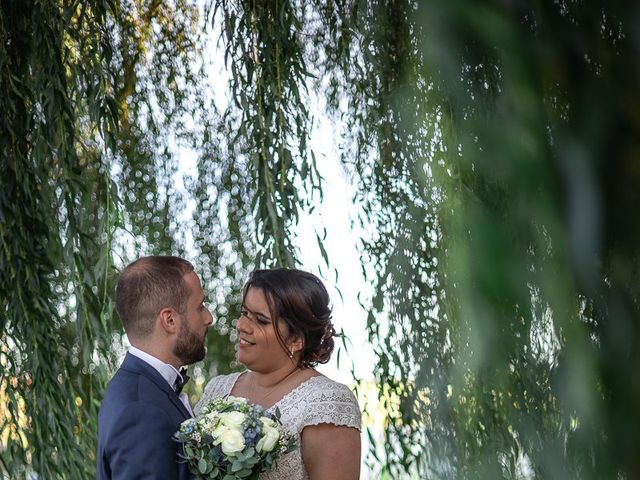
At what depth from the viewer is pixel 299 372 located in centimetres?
183

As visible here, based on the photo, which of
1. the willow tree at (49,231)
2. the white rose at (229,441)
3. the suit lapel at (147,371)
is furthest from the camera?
the willow tree at (49,231)

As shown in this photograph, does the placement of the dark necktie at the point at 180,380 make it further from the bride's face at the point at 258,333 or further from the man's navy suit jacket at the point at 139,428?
the bride's face at the point at 258,333

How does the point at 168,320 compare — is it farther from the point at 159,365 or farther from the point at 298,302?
the point at 298,302

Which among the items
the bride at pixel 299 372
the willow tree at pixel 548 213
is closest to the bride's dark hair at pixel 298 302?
the bride at pixel 299 372

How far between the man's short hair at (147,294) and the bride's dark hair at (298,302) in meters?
0.18

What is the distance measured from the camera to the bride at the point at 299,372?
1.70 meters

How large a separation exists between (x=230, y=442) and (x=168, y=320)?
0.81 ft

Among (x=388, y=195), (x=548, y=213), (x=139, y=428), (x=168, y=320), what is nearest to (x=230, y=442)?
(x=139, y=428)

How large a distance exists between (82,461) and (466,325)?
7.21ft

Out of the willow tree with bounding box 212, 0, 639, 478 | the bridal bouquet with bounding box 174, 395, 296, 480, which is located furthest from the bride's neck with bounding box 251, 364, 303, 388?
the willow tree with bounding box 212, 0, 639, 478

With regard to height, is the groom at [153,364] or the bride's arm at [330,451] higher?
the groom at [153,364]

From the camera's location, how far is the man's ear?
1615mm

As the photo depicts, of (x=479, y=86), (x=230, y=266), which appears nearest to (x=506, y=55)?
(x=479, y=86)

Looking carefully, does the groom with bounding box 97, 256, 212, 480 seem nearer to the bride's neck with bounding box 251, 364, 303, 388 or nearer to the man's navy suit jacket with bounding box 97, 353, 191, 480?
the man's navy suit jacket with bounding box 97, 353, 191, 480
